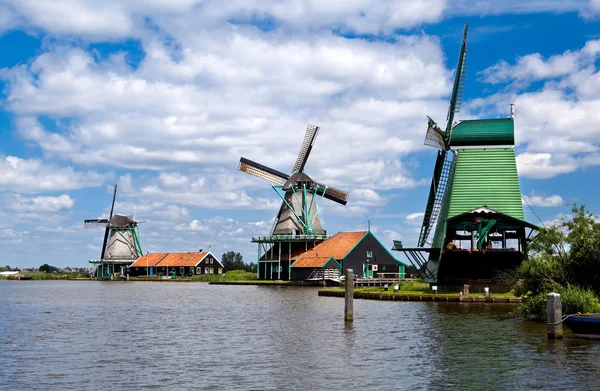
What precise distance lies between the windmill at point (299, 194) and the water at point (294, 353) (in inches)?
1817

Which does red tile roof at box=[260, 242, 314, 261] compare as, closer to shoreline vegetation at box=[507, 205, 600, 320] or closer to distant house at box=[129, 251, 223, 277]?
distant house at box=[129, 251, 223, 277]

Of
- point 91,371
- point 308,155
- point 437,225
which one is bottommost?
point 91,371

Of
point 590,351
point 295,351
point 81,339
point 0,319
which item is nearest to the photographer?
point 590,351

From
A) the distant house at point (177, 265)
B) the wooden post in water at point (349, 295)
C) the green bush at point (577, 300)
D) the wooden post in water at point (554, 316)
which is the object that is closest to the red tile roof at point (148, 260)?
the distant house at point (177, 265)

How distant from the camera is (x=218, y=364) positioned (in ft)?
72.2

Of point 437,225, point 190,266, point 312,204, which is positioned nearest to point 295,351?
point 437,225

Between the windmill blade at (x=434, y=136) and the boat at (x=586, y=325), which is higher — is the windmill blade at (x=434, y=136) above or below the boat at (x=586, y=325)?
above

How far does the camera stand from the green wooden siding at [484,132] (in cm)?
4919

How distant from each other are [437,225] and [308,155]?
3589 centimetres

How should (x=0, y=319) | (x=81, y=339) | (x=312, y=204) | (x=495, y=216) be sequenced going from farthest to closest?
(x=312, y=204)
(x=495, y=216)
(x=0, y=319)
(x=81, y=339)

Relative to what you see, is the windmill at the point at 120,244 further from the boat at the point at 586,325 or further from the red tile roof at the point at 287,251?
the boat at the point at 586,325

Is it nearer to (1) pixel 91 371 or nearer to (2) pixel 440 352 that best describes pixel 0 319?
(1) pixel 91 371

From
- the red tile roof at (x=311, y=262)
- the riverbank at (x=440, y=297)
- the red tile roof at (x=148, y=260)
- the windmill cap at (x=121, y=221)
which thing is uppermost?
the windmill cap at (x=121, y=221)

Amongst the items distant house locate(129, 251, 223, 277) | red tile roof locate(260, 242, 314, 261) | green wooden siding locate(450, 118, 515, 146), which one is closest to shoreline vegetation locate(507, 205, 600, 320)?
green wooden siding locate(450, 118, 515, 146)
